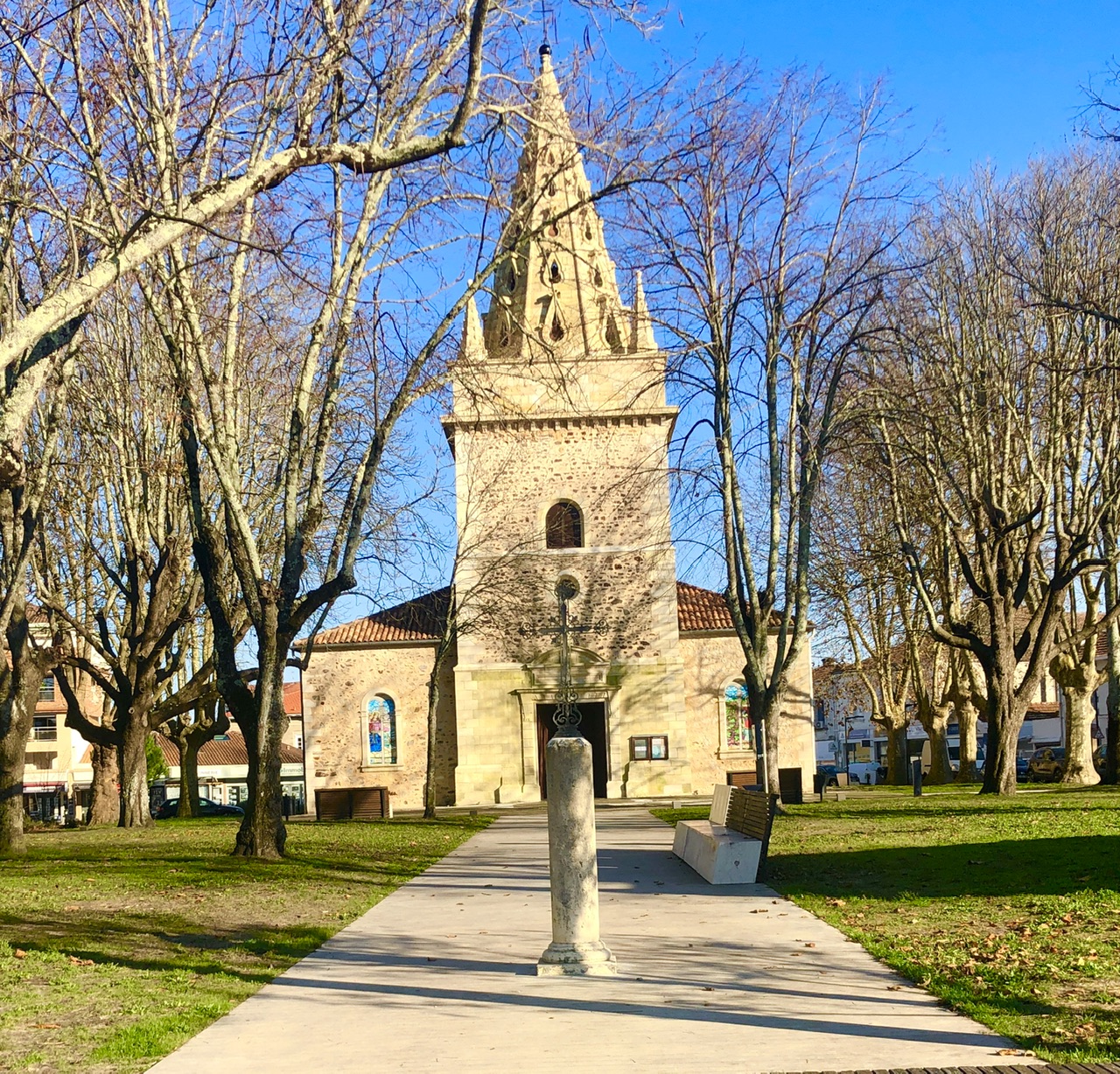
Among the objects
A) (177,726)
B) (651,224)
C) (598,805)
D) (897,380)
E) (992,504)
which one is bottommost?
(598,805)

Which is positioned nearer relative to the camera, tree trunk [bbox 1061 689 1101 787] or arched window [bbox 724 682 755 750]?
tree trunk [bbox 1061 689 1101 787]

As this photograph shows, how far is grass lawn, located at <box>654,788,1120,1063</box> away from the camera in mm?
6648

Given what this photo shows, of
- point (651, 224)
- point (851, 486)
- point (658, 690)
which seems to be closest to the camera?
point (651, 224)

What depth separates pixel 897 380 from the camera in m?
23.9

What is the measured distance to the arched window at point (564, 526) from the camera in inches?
1460

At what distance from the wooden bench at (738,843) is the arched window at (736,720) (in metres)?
22.2

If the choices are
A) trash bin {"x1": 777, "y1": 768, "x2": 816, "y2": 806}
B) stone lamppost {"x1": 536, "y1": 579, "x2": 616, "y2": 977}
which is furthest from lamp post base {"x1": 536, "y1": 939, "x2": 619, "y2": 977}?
trash bin {"x1": 777, "y1": 768, "x2": 816, "y2": 806}

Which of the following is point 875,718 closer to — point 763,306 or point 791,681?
point 791,681

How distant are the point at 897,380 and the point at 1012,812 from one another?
786 centimetres

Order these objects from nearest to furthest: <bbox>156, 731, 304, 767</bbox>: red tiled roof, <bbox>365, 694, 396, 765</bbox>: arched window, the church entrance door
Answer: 1. the church entrance door
2. <bbox>365, 694, 396, 765</bbox>: arched window
3. <bbox>156, 731, 304, 767</bbox>: red tiled roof

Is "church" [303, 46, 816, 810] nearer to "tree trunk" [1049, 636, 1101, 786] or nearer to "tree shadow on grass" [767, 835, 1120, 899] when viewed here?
"tree trunk" [1049, 636, 1101, 786]

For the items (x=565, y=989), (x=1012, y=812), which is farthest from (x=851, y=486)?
(x=565, y=989)

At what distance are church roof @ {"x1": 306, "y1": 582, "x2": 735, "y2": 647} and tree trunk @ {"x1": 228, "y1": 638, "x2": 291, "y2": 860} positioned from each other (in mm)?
20242

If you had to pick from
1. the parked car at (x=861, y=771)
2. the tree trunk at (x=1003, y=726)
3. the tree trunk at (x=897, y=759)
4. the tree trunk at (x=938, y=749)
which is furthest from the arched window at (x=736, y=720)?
the parked car at (x=861, y=771)
